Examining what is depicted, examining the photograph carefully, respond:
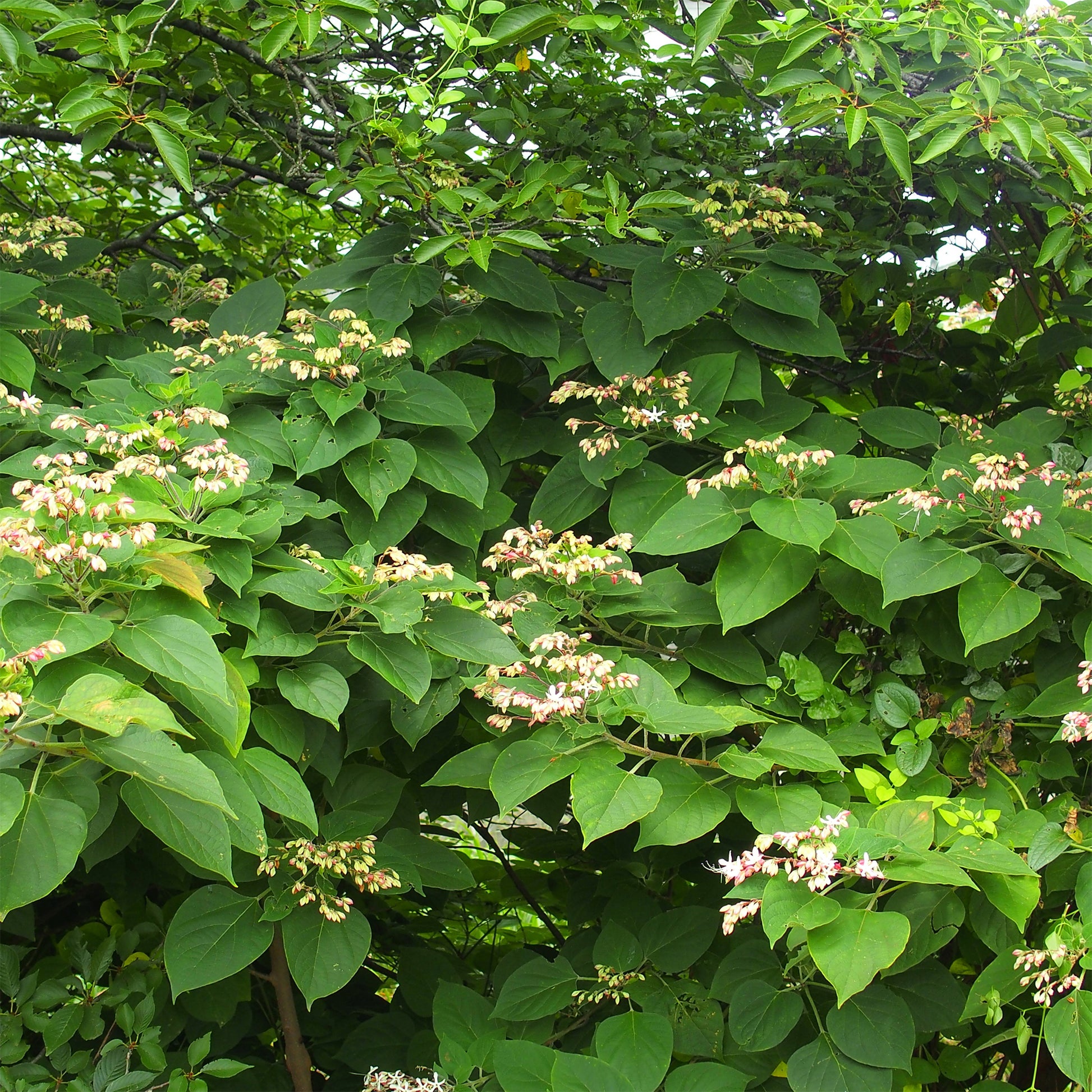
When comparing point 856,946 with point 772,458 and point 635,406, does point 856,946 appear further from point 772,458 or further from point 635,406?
point 635,406

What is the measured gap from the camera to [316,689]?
189cm

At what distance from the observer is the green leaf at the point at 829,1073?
1.89 meters

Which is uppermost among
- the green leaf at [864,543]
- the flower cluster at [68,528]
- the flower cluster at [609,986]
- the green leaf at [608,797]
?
the flower cluster at [68,528]

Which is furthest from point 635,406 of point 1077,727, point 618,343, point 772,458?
point 1077,727

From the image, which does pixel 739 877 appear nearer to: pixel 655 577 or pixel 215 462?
pixel 655 577

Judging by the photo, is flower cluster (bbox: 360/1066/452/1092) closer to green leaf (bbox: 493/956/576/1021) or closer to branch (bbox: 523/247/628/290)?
green leaf (bbox: 493/956/576/1021)

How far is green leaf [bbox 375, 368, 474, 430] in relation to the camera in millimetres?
2418

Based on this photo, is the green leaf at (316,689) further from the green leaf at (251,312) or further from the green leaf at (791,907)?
the green leaf at (251,312)

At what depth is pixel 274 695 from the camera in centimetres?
210

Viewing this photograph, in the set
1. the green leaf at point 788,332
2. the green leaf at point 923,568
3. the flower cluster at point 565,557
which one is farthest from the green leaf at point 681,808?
the green leaf at point 788,332

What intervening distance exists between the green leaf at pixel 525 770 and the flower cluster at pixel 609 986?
0.62 metres

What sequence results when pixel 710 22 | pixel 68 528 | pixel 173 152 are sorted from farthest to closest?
pixel 173 152, pixel 710 22, pixel 68 528

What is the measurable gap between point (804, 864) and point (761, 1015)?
1.66 ft

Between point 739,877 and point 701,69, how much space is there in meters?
2.59
